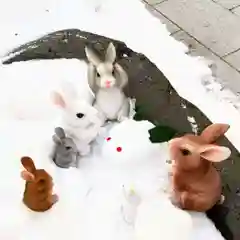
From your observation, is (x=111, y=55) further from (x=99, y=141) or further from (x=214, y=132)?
(x=214, y=132)

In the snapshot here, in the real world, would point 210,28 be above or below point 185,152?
above

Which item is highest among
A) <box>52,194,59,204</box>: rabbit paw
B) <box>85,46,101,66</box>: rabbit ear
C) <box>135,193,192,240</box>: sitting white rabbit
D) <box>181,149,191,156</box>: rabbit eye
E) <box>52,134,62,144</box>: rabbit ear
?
<box>85,46,101,66</box>: rabbit ear

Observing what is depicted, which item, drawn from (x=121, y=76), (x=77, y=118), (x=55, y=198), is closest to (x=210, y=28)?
(x=121, y=76)

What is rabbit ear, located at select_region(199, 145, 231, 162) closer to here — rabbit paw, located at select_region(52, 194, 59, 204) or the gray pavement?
rabbit paw, located at select_region(52, 194, 59, 204)

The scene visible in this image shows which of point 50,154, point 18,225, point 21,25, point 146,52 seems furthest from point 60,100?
point 21,25

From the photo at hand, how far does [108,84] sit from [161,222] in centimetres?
31

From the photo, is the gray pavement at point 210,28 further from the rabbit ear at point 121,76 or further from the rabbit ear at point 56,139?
the rabbit ear at point 56,139

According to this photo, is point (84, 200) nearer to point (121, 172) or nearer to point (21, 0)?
point (121, 172)

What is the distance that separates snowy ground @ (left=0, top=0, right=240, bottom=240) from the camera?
1127 mm

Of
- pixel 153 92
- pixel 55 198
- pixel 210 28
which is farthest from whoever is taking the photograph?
pixel 210 28

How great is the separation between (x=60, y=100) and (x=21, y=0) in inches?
33.1

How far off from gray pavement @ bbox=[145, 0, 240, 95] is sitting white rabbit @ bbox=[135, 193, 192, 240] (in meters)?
0.63

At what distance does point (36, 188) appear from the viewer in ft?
3.62

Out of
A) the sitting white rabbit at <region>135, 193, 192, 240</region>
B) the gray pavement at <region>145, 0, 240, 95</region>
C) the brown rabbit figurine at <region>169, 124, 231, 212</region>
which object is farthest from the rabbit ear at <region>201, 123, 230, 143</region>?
the gray pavement at <region>145, 0, 240, 95</region>
